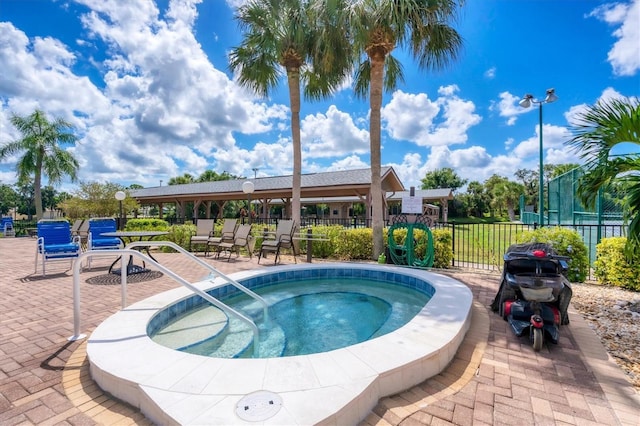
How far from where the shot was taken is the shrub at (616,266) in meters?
5.15

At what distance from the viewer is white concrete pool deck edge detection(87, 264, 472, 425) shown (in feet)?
5.63

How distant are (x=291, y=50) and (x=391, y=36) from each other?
10.4 ft

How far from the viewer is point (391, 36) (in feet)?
24.2

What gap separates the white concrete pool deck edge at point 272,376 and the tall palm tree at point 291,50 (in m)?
7.34

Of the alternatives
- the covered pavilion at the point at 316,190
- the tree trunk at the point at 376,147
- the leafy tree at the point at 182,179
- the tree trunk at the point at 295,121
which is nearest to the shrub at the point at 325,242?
the tree trunk at the point at 295,121

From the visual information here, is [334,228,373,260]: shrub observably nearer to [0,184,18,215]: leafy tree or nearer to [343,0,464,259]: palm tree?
[343,0,464,259]: palm tree

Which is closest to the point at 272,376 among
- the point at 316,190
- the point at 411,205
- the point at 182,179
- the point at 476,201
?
the point at 411,205

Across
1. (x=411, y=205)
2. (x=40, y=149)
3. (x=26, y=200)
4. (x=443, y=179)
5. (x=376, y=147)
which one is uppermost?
(x=443, y=179)

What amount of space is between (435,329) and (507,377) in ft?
2.15

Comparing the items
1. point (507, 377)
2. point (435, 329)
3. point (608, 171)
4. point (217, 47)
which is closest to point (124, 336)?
point (435, 329)

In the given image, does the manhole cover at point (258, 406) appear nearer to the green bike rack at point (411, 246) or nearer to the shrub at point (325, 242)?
the green bike rack at point (411, 246)

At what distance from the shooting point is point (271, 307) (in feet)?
15.7

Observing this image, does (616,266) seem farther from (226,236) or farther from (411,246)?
(226,236)

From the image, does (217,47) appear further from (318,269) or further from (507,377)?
(507,377)
